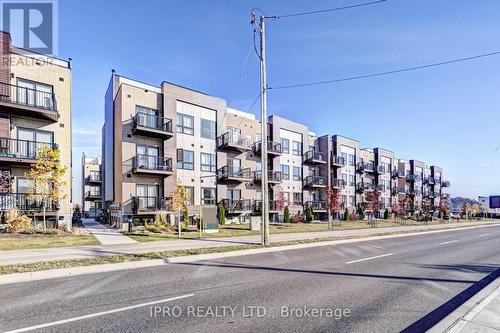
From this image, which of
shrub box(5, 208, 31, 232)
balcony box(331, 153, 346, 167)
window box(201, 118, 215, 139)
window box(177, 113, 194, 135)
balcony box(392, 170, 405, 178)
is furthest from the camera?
balcony box(392, 170, 405, 178)

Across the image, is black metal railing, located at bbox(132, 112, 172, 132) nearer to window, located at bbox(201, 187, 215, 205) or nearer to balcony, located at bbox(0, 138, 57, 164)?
balcony, located at bbox(0, 138, 57, 164)

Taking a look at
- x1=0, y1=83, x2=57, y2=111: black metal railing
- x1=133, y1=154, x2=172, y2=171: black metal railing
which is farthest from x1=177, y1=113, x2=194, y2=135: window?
x1=0, y1=83, x2=57, y2=111: black metal railing

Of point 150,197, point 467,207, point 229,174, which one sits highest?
point 229,174

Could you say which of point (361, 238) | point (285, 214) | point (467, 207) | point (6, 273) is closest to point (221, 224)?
point (285, 214)

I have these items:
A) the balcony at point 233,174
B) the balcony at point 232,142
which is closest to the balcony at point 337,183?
the balcony at point 233,174

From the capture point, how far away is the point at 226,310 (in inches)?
232

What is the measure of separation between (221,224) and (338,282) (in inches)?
867

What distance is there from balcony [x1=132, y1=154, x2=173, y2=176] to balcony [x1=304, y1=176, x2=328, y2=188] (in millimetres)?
21929

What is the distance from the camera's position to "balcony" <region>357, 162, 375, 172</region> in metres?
54.0

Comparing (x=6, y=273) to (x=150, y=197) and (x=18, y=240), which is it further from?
(x=150, y=197)

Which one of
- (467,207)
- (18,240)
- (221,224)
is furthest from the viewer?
(467,207)

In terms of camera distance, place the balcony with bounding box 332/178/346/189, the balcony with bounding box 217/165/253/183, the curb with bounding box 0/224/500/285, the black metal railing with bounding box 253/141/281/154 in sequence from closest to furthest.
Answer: the curb with bounding box 0/224/500/285 → the balcony with bounding box 217/165/253/183 → the black metal railing with bounding box 253/141/281/154 → the balcony with bounding box 332/178/346/189

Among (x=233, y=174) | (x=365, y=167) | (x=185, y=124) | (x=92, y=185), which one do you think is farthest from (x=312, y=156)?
(x=92, y=185)

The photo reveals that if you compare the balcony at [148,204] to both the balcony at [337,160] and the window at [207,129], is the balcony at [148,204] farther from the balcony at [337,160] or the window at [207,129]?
the balcony at [337,160]
